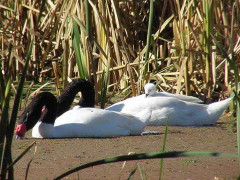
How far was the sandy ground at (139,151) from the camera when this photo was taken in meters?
3.66

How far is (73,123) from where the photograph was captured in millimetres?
4977

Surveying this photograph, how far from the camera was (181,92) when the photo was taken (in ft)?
21.1

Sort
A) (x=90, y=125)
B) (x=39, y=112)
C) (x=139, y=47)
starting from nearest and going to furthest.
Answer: (x=90, y=125) → (x=39, y=112) → (x=139, y=47)

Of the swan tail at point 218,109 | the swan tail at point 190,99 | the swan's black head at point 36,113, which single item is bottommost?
the swan tail at point 218,109

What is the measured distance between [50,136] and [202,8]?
2.04 m

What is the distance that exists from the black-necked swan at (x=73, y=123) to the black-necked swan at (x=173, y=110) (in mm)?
397

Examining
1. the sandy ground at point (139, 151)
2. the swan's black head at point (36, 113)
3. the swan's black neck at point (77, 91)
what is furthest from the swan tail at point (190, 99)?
the swan's black head at point (36, 113)

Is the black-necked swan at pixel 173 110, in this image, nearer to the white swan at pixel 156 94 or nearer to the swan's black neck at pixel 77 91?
the white swan at pixel 156 94

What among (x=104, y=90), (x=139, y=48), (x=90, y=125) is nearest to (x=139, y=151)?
(x=90, y=125)

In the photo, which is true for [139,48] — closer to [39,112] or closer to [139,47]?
[139,47]

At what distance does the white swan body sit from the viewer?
4938 millimetres

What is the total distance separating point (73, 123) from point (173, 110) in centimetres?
105

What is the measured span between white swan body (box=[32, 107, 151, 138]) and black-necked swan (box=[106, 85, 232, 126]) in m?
0.41

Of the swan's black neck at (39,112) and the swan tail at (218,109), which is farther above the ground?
the swan's black neck at (39,112)
